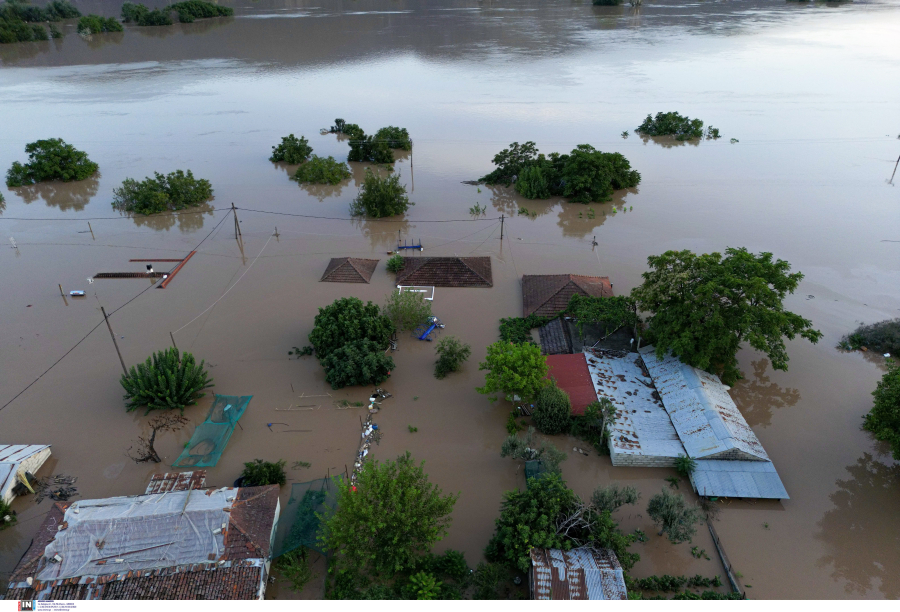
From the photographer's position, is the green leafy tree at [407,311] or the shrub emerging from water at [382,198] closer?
the green leafy tree at [407,311]

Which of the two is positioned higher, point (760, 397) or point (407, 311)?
point (407, 311)

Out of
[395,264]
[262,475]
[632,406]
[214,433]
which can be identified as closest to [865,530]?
[632,406]

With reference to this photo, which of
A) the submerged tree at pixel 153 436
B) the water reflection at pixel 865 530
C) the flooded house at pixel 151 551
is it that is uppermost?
the flooded house at pixel 151 551

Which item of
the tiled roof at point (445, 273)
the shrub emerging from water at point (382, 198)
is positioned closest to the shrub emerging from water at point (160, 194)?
the shrub emerging from water at point (382, 198)

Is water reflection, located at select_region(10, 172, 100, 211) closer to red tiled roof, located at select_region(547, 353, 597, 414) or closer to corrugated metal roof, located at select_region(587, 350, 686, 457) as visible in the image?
red tiled roof, located at select_region(547, 353, 597, 414)

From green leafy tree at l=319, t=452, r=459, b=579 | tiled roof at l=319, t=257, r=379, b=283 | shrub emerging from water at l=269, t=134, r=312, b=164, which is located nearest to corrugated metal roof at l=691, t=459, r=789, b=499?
green leafy tree at l=319, t=452, r=459, b=579

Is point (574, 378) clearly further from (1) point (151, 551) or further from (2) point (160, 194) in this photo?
(2) point (160, 194)

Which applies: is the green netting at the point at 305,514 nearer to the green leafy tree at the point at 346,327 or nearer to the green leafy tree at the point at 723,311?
the green leafy tree at the point at 346,327

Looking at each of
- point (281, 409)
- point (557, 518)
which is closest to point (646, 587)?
point (557, 518)
